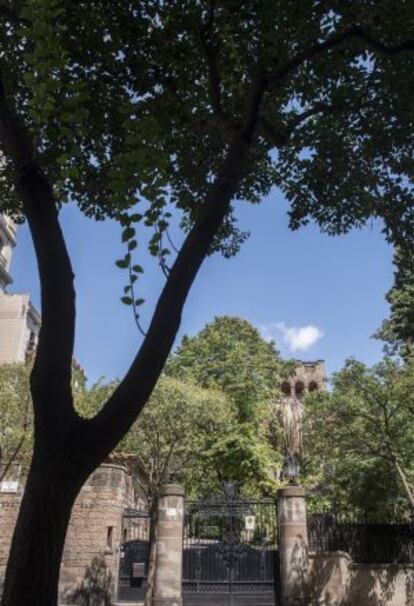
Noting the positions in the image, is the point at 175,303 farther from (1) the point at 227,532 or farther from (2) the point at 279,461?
(2) the point at 279,461

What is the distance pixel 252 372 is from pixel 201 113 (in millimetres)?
25616

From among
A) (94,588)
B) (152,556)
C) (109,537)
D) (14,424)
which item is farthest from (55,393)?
(14,424)

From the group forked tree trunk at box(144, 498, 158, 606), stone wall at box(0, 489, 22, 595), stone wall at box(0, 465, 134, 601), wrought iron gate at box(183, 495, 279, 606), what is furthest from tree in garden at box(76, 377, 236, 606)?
stone wall at box(0, 489, 22, 595)

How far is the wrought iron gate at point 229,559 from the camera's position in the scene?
14.6 m

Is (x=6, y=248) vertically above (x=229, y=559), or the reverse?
(x=6, y=248)

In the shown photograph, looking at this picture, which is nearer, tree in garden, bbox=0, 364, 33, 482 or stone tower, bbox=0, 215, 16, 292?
tree in garden, bbox=0, 364, 33, 482

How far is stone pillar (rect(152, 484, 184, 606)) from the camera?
13680 millimetres

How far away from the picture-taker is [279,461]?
24.4 m

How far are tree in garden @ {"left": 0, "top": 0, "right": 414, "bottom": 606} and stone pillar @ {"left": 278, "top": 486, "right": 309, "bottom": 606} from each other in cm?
879

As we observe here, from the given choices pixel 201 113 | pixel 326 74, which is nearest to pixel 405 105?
pixel 326 74

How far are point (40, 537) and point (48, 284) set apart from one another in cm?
154

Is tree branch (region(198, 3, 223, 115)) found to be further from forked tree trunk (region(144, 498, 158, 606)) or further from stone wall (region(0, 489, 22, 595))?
stone wall (region(0, 489, 22, 595))

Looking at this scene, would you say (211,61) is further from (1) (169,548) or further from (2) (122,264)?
(1) (169,548)

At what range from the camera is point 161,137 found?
17.1 ft
